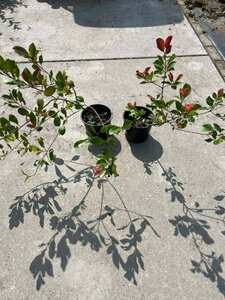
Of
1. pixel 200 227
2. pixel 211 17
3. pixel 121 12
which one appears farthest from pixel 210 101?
pixel 121 12

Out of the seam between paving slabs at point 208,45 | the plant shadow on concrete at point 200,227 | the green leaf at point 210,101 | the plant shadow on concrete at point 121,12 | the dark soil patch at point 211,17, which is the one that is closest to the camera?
the plant shadow on concrete at point 200,227

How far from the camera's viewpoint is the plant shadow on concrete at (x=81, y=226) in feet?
8.23

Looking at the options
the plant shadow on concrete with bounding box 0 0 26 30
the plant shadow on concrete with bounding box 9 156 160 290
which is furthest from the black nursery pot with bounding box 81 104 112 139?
the plant shadow on concrete with bounding box 0 0 26 30

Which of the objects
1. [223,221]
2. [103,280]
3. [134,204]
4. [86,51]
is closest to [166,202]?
[134,204]

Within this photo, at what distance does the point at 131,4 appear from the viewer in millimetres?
5484

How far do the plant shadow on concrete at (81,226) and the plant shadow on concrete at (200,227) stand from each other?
0.92 ft

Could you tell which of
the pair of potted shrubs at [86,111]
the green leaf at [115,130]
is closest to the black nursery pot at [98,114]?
the pair of potted shrubs at [86,111]

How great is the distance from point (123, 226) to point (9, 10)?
173 inches

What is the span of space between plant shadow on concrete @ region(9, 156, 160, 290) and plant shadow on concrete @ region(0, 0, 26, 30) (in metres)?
3.20

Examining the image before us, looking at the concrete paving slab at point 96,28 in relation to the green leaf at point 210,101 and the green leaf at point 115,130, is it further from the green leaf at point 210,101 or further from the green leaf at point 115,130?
the green leaf at point 115,130

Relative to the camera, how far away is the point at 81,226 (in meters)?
2.70

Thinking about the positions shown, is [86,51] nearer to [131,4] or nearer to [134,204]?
[131,4]

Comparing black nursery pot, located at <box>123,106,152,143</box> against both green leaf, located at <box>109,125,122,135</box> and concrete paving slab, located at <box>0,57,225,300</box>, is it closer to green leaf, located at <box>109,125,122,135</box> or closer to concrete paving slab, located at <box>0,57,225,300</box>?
concrete paving slab, located at <box>0,57,225,300</box>

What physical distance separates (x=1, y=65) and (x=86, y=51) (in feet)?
8.07
